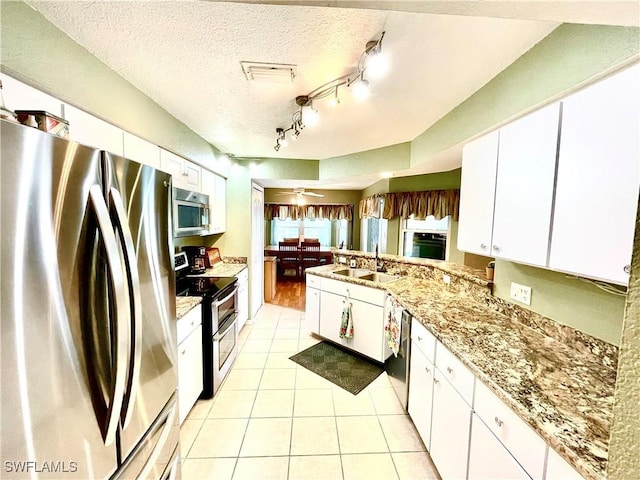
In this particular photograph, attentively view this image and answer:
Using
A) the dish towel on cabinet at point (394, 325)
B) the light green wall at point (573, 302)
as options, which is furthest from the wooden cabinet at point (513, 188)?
the dish towel on cabinet at point (394, 325)

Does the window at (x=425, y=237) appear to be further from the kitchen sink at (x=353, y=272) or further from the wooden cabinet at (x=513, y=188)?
the wooden cabinet at (x=513, y=188)

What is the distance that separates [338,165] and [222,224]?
178cm

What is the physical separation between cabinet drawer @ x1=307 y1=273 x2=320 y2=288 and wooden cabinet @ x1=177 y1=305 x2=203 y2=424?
147 centimetres

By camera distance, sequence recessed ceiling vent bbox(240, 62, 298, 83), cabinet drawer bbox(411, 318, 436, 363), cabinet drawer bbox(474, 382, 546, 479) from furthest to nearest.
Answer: cabinet drawer bbox(411, 318, 436, 363), recessed ceiling vent bbox(240, 62, 298, 83), cabinet drawer bbox(474, 382, 546, 479)

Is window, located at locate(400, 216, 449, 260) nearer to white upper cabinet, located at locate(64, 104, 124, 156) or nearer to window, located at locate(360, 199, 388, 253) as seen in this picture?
window, located at locate(360, 199, 388, 253)

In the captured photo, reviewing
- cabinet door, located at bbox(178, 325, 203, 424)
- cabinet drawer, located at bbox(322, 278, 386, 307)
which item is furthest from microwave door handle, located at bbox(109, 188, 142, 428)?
cabinet drawer, located at bbox(322, 278, 386, 307)

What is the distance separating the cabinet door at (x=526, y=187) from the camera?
114 centimetres

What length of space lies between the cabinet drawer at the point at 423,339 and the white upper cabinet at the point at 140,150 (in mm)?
2207

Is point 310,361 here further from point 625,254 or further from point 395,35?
point 395,35

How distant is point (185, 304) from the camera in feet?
5.99

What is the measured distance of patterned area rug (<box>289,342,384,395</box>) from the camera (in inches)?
94.0

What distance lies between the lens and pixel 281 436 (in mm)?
1778

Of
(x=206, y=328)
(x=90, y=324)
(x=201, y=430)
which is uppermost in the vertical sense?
(x=90, y=324)

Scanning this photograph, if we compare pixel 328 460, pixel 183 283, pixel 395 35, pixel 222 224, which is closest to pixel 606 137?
pixel 395 35
